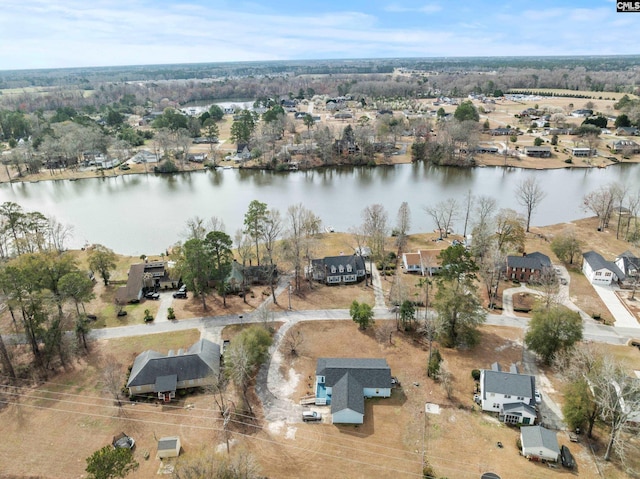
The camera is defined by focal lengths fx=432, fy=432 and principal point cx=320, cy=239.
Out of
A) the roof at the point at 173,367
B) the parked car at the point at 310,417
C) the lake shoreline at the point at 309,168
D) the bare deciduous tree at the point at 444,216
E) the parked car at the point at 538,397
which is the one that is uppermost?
the lake shoreline at the point at 309,168

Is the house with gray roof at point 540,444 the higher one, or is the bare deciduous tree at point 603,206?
the bare deciduous tree at point 603,206

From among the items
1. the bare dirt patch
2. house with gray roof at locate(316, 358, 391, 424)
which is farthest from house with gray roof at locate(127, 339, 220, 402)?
house with gray roof at locate(316, 358, 391, 424)

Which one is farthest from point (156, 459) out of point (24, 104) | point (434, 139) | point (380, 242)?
point (24, 104)

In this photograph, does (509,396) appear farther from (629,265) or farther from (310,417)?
(629,265)

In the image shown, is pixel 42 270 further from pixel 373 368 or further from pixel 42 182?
pixel 42 182

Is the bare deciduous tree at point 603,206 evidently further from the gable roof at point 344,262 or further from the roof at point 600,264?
the gable roof at point 344,262

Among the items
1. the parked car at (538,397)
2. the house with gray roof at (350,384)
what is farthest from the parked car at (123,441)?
the parked car at (538,397)

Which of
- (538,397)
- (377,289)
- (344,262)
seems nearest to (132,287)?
(344,262)
